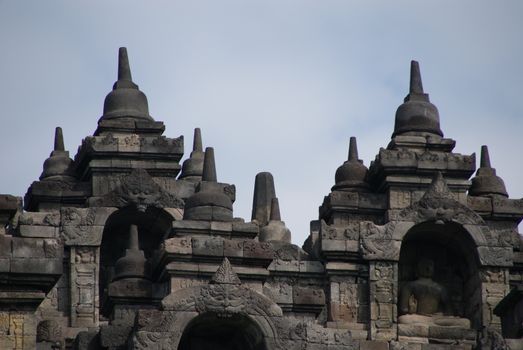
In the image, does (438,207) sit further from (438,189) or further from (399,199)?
(399,199)

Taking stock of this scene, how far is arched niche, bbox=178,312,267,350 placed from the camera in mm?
69375

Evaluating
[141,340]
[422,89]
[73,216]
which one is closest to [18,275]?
[141,340]

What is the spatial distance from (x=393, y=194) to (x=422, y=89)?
3361 millimetres

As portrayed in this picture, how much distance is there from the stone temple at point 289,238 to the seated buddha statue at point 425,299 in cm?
3

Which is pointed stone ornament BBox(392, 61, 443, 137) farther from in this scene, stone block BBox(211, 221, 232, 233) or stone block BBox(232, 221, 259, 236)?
stone block BBox(211, 221, 232, 233)

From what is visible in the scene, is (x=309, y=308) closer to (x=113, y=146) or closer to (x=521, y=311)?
(x=521, y=311)

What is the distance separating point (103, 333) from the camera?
6938 centimetres

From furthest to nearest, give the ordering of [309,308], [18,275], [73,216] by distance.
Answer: [73,216], [309,308], [18,275]

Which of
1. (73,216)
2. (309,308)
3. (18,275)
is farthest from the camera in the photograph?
(73,216)

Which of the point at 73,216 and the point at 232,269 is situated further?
the point at 73,216

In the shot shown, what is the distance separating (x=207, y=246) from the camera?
235 feet

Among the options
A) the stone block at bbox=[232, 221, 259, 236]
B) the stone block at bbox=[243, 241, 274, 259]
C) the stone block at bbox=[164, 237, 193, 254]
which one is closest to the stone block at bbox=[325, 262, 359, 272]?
the stone block at bbox=[232, 221, 259, 236]

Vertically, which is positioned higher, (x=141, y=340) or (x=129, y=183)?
(x=129, y=183)

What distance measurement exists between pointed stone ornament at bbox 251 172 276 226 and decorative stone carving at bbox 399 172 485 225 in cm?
464
